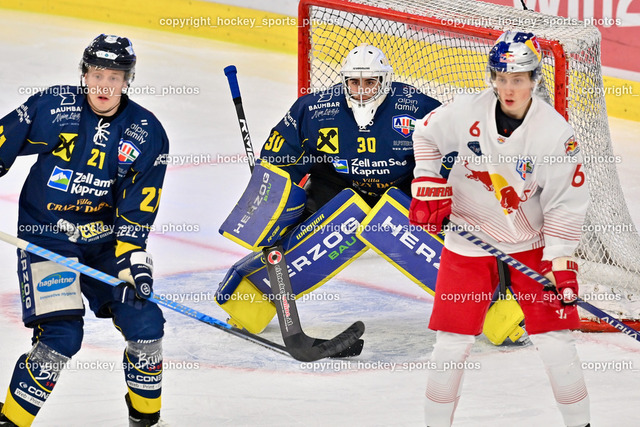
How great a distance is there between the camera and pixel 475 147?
296 centimetres

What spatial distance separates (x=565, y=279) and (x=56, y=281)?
1438 mm

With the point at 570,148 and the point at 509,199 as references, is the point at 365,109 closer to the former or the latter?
the point at 509,199

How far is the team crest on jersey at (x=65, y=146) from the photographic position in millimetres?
3166

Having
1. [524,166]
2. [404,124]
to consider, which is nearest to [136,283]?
[524,166]

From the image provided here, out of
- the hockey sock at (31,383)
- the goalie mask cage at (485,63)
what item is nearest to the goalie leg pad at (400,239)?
the goalie mask cage at (485,63)

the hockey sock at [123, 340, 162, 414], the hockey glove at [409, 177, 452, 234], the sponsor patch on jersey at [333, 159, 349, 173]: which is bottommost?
the hockey sock at [123, 340, 162, 414]

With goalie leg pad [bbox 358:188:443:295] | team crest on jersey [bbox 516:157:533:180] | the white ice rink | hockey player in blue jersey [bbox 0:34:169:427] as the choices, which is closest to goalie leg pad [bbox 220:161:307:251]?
goalie leg pad [bbox 358:188:443:295]

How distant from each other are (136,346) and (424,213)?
0.91 metres

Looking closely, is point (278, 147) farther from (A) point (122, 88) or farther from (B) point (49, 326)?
(B) point (49, 326)

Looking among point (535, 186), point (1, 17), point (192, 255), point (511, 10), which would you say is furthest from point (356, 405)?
point (1, 17)

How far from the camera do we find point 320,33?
5.01 metres

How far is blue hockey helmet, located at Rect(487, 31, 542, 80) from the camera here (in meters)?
2.86

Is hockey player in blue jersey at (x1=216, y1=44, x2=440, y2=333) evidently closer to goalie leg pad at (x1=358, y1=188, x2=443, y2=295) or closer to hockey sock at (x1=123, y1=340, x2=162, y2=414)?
goalie leg pad at (x1=358, y1=188, x2=443, y2=295)

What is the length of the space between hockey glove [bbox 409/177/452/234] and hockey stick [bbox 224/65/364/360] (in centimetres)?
104
